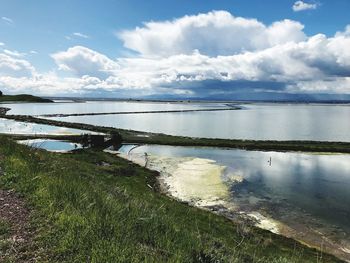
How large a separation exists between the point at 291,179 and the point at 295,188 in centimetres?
563

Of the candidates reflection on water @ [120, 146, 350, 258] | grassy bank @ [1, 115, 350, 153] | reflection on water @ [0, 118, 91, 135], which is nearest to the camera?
reflection on water @ [120, 146, 350, 258]

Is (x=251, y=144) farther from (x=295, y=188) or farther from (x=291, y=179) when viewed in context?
(x=295, y=188)

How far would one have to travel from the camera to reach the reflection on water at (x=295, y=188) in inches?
1236

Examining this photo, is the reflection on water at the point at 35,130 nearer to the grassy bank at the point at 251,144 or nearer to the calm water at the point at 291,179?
the grassy bank at the point at 251,144

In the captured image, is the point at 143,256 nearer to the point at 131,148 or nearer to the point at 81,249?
the point at 81,249

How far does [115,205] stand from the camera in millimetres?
10891

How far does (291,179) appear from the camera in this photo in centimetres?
4862

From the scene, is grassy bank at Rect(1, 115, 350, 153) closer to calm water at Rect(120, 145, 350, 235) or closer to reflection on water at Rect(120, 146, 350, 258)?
calm water at Rect(120, 145, 350, 235)


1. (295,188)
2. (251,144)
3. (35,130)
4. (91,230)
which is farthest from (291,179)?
(35,130)

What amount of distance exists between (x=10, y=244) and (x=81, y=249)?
1.67 m

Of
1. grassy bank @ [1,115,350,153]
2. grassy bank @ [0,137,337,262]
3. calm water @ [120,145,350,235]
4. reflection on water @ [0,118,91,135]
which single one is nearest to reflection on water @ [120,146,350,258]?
calm water @ [120,145,350,235]

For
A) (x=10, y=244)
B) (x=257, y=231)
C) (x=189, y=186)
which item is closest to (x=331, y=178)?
(x=189, y=186)

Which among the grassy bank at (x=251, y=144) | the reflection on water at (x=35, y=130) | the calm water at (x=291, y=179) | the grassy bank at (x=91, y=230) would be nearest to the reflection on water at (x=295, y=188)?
the calm water at (x=291, y=179)

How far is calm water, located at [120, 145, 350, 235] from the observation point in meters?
35.8
